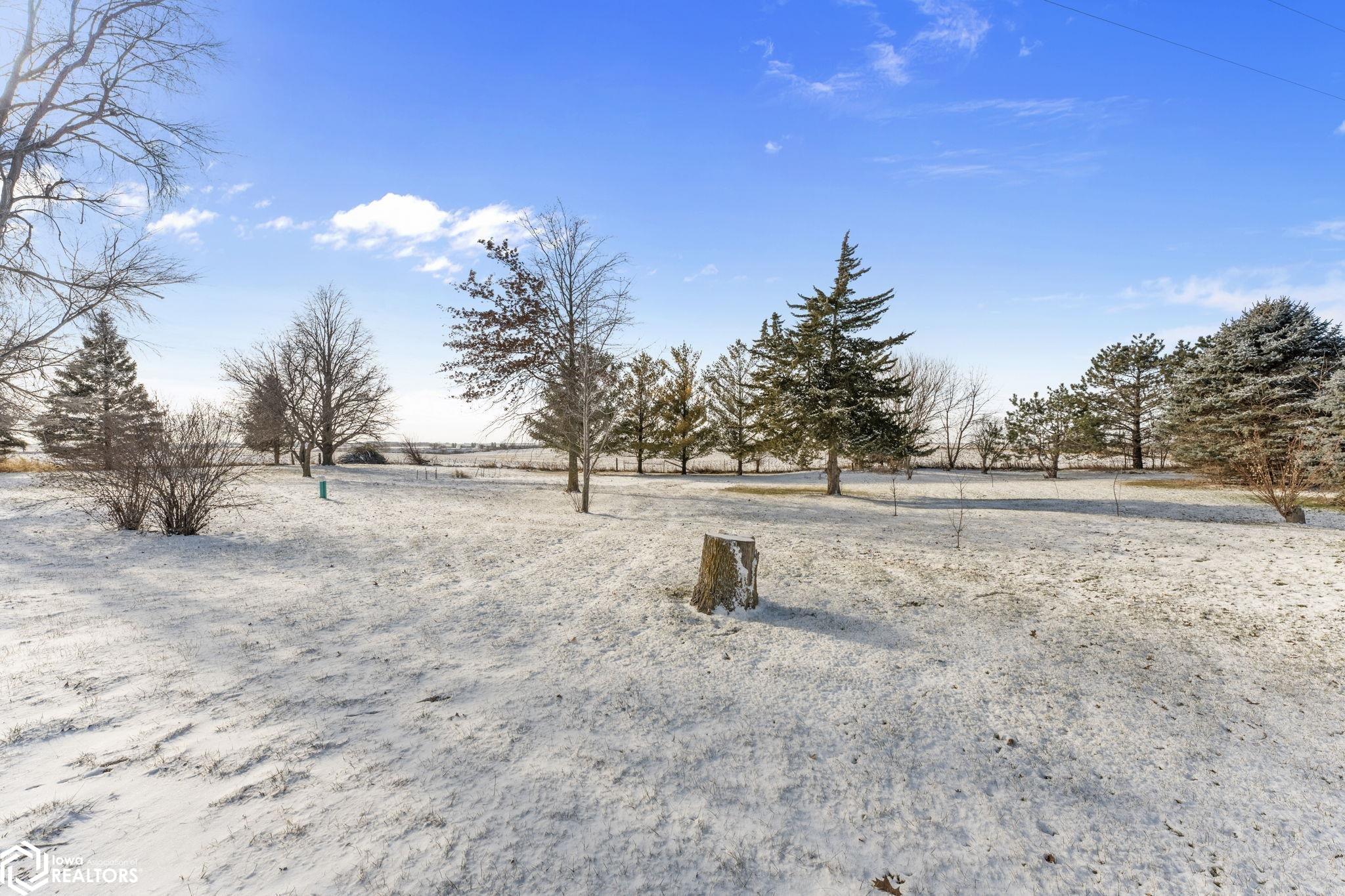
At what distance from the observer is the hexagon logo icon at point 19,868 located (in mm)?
2141

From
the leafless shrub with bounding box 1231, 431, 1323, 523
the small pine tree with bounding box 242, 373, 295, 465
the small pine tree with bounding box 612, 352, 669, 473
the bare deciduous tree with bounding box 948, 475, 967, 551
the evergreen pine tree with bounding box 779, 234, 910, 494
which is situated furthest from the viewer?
the small pine tree with bounding box 612, 352, 669, 473

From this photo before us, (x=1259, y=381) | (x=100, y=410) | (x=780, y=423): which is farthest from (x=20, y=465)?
(x=1259, y=381)

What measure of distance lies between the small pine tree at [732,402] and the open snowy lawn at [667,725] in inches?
910

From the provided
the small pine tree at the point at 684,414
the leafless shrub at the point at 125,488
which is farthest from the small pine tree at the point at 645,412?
the leafless shrub at the point at 125,488

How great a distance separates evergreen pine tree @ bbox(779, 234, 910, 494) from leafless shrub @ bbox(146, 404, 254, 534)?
15641 mm

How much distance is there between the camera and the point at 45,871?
7.25 feet

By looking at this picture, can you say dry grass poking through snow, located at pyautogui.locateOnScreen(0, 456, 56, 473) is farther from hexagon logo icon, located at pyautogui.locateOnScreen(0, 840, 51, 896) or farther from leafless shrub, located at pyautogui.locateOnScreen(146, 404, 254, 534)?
hexagon logo icon, located at pyautogui.locateOnScreen(0, 840, 51, 896)

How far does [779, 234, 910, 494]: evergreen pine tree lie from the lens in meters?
17.7

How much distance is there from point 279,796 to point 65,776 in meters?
1.27

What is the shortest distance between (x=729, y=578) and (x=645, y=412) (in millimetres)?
25675

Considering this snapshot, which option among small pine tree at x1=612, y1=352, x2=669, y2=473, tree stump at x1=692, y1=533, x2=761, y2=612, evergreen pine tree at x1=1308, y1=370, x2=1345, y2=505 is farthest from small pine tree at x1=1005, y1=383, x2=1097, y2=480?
tree stump at x1=692, y1=533, x2=761, y2=612

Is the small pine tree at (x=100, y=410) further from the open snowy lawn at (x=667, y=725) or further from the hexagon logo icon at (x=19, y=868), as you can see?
the hexagon logo icon at (x=19, y=868)

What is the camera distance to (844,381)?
18.0 metres
